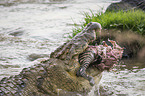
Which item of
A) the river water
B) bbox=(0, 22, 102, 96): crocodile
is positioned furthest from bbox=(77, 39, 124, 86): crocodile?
the river water

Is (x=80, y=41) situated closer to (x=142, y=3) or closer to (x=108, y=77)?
(x=108, y=77)

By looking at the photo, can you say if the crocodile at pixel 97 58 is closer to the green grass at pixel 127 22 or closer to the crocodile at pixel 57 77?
the crocodile at pixel 57 77

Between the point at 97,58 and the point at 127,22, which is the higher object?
the point at 97,58

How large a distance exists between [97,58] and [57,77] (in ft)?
2.19

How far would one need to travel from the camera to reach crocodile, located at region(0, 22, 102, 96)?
2656 millimetres

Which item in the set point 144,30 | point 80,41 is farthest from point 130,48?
point 80,41

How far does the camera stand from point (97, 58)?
3.00 metres

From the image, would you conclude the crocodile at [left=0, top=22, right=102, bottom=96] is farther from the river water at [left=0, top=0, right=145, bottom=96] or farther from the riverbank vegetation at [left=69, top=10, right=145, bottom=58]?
the riverbank vegetation at [left=69, top=10, right=145, bottom=58]

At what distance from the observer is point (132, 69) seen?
16.9 ft

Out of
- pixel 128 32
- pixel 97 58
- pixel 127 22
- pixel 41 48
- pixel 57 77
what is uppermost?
pixel 97 58

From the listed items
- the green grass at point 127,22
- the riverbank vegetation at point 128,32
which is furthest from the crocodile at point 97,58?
the green grass at point 127,22

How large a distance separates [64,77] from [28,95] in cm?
51

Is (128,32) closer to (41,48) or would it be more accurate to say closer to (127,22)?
(127,22)

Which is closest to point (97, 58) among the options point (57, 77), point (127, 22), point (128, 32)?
point (57, 77)
